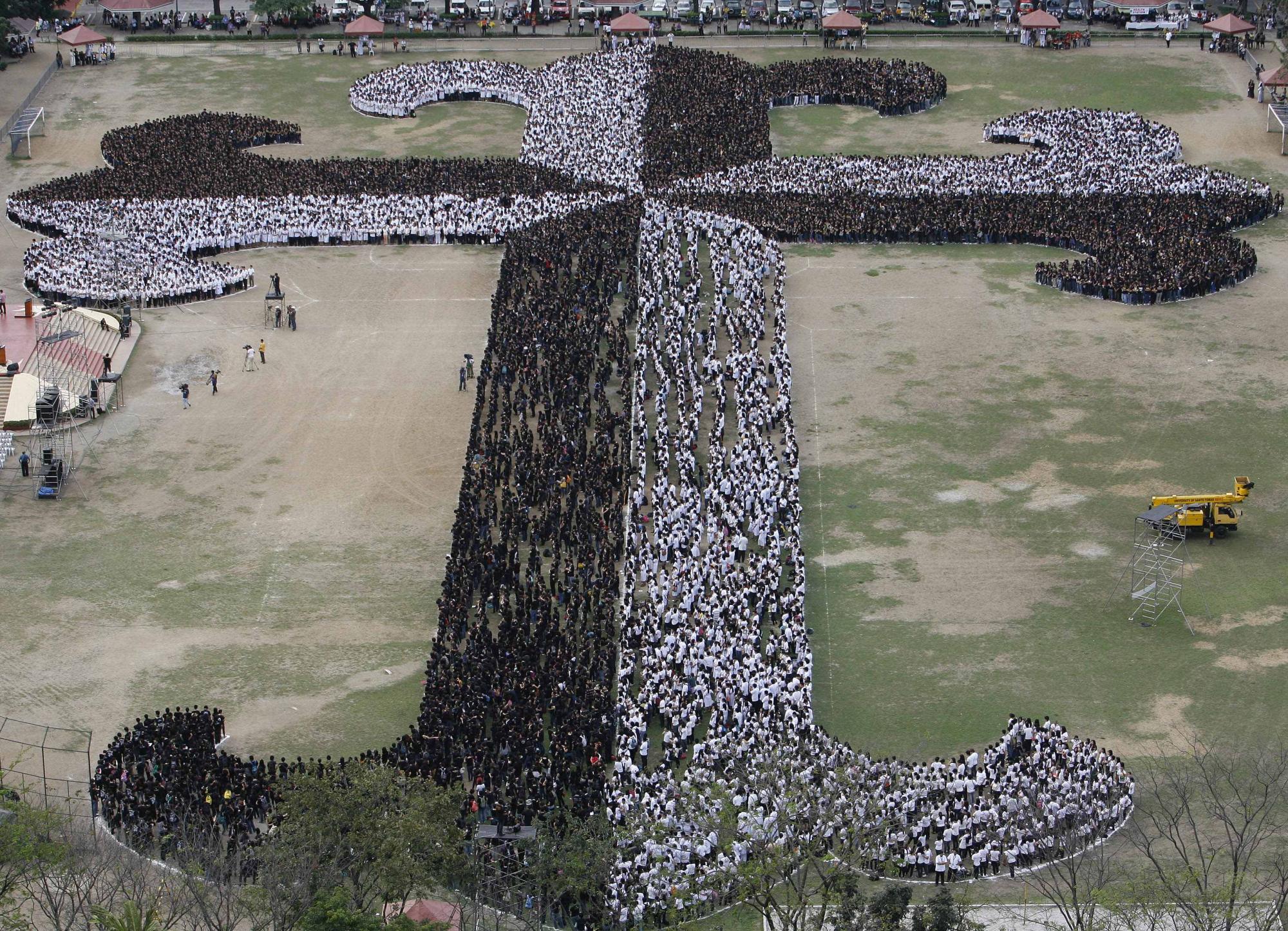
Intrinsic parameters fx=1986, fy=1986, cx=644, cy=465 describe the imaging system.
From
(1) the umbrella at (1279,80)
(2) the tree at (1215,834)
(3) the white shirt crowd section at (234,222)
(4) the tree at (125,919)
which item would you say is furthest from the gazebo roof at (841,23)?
(4) the tree at (125,919)

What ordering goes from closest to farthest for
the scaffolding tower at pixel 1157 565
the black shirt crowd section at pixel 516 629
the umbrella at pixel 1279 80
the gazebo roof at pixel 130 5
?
the black shirt crowd section at pixel 516 629
the scaffolding tower at pixel 1157 565
the umbrella at pixel 1279 80
the gazebo roof at pixel 130 5

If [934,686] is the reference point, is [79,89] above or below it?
above

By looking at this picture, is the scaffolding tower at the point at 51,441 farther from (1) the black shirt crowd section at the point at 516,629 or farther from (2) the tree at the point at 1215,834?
(2) the tree at the point at 1215,834

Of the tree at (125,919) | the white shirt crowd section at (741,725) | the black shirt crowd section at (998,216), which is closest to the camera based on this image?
the tree at (125,919)

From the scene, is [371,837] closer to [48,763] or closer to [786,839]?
[786,839]

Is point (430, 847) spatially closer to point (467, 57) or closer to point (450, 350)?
point (450, 350)

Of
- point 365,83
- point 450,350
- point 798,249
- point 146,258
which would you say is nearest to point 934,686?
point 450,350
